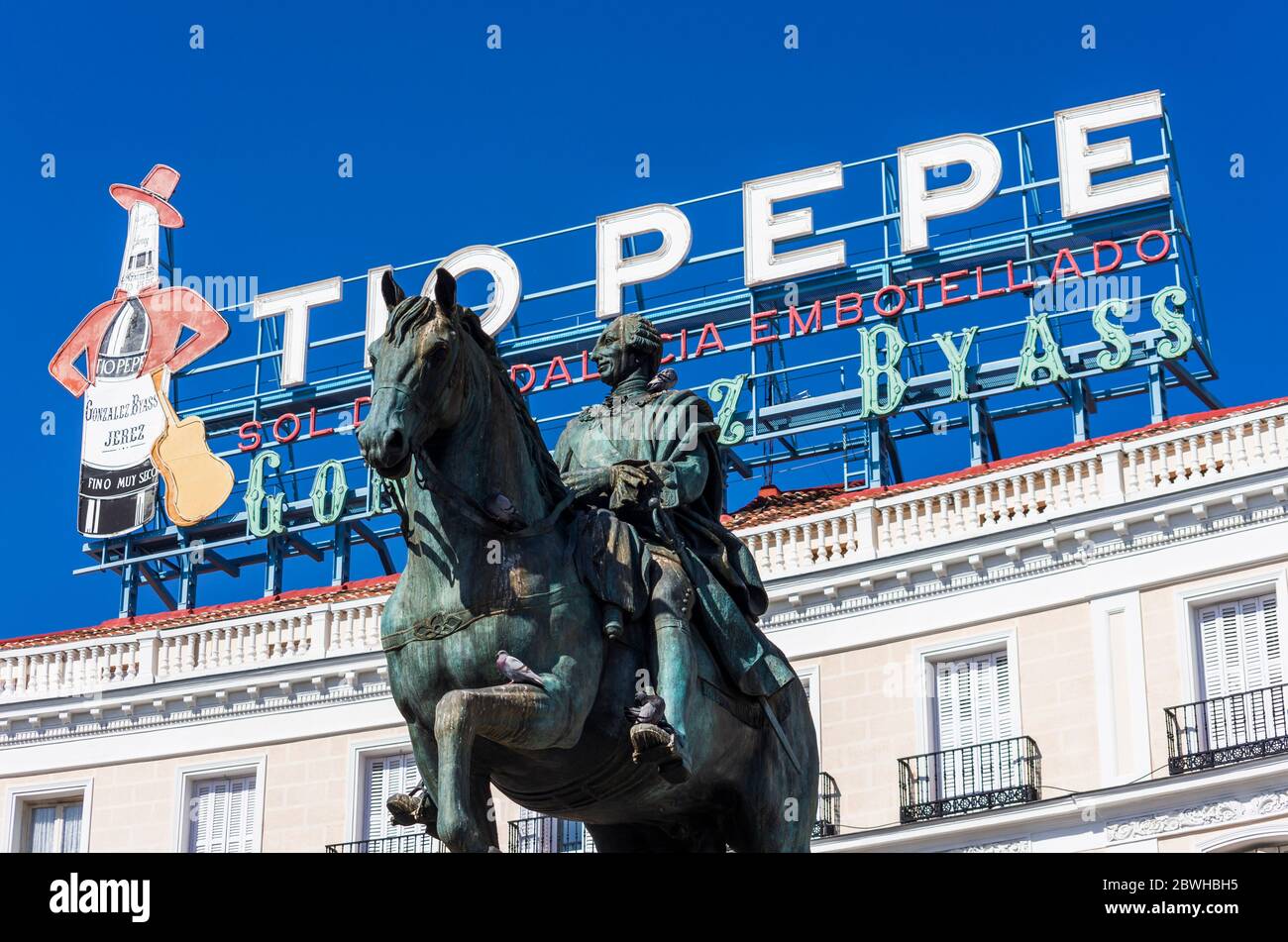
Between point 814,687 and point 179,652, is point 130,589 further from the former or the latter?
point 814,687

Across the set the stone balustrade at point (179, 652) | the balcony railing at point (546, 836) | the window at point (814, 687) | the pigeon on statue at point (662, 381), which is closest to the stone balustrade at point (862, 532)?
the stone balustrade at point (179, 652)

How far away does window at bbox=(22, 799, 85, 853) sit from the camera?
4566 cm

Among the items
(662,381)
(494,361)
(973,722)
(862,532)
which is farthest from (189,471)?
(494,361)

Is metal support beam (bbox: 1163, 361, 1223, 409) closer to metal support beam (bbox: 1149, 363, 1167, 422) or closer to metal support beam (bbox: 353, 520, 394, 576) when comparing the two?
metal support beam (bbox: 1149, 363, 1167, 422)

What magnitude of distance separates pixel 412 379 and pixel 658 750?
2.17 meters

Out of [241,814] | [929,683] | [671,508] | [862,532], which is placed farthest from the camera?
[241,814]

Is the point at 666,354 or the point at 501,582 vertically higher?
the point at 666,354

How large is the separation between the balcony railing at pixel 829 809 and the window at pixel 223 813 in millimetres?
10360

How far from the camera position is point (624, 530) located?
12.9m

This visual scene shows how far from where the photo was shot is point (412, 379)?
11.8 m
